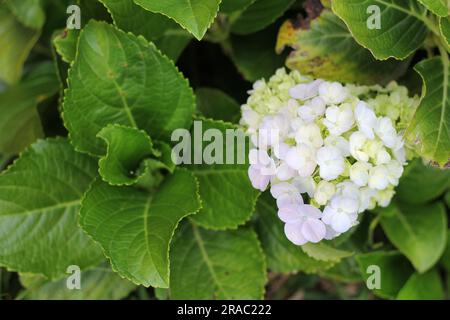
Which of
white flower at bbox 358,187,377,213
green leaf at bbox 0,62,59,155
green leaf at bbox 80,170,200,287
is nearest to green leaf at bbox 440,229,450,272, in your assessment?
white flower at bbox 358,187,377,213

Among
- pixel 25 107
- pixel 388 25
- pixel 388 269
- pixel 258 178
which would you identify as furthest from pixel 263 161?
pixel 25 107

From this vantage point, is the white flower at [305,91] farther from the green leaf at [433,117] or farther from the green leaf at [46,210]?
the green leaf at [46,210]

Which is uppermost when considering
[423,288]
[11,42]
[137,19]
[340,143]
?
[11,42]

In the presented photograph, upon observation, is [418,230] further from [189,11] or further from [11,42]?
[11,42]

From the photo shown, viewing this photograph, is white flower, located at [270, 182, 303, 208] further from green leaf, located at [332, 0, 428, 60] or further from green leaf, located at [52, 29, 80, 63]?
green leaf, located at [52, 29, 80, 63]

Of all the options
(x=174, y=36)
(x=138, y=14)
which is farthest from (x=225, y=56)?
(x=138, y=14)

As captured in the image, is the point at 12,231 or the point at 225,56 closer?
the point at 12,231

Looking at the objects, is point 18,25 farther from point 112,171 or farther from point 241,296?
point 241,296
